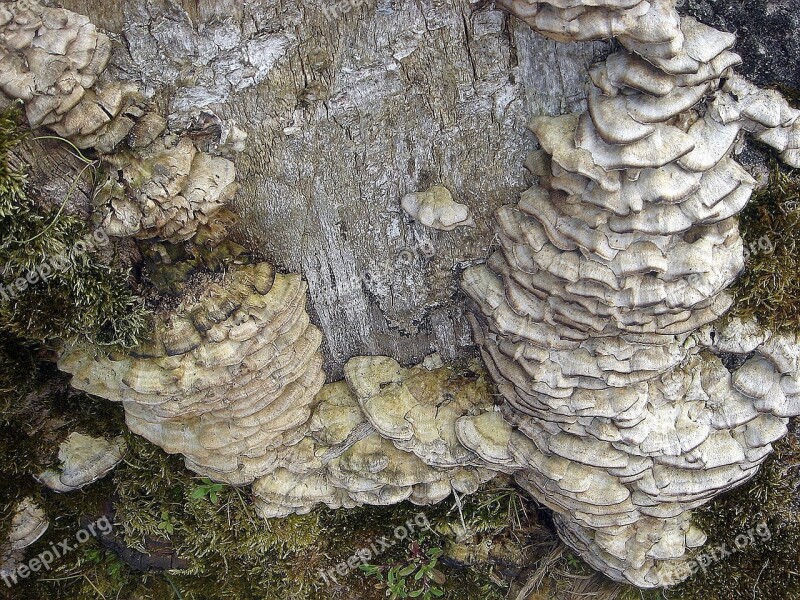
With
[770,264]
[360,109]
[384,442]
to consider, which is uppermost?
[360,109]

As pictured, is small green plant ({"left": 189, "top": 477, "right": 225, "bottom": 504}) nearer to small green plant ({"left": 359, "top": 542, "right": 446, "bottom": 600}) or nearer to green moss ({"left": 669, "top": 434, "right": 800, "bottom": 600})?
small green plant ({"left": 359, "top": 542, "right": 446, "bottom": 600})

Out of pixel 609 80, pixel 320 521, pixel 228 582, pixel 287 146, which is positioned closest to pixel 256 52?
pixel 287 146

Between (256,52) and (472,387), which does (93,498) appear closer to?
(472,387)

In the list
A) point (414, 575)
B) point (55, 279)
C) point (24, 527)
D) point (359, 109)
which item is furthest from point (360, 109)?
point (24, 527)

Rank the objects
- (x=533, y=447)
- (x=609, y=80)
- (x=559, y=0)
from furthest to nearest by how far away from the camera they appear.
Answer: (x=533, y=447) < (x=609, y=80) < (x=559, y=0)

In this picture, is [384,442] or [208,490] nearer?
[384,442]

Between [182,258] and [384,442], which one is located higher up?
[182,258]

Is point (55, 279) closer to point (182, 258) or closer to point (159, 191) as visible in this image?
point (182, 258)
